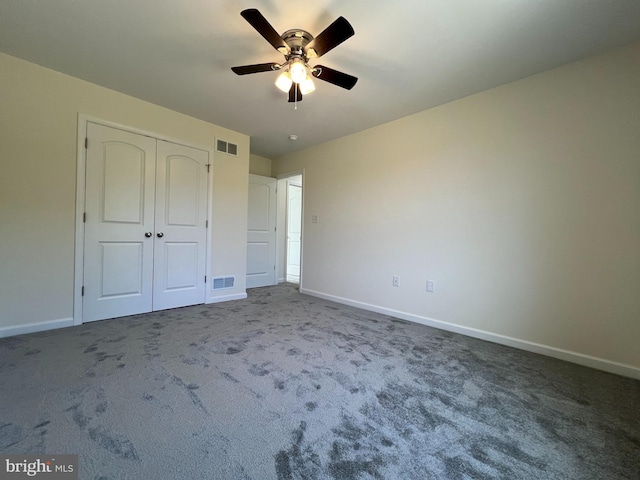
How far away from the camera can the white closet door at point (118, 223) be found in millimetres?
2828

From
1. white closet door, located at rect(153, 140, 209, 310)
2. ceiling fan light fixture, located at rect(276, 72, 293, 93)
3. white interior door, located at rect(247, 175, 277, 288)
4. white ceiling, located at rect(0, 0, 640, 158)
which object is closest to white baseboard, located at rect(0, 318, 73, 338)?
white closet door, located at rect(153, 140, 209, 310)

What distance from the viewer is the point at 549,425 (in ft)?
4.75

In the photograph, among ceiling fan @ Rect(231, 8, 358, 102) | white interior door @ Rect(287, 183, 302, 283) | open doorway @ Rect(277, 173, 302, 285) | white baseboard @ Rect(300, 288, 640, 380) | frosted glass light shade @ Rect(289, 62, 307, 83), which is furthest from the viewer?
white interior door @ Rect(287, 183, 302, 283)

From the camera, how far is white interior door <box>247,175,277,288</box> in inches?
194

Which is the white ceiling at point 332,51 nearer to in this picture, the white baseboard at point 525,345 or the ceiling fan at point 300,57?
the ceiling fan at point 300,57

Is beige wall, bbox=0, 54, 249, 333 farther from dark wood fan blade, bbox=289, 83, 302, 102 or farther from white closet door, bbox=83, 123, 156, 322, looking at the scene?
dark wood fan blade, bbox=289, 83, 302, 102

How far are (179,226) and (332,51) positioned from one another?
2.75m

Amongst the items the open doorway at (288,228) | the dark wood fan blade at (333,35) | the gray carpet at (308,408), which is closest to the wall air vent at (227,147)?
the open doorway at (288,228)

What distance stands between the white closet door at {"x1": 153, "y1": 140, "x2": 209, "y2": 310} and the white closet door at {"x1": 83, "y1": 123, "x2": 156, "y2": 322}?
4.0 inches

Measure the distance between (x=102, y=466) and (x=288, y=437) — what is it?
79 centimetres

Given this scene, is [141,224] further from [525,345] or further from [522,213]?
[525,345]

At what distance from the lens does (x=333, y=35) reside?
1645mm

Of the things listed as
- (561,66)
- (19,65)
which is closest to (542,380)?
(561,66)

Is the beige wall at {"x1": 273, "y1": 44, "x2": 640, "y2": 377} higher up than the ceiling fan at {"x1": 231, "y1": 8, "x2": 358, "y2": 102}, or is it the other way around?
the ceiling fan at {"x1": 231, "y1": 8, "x2": 358, "y2": 102}
